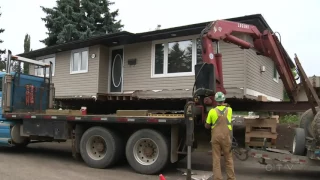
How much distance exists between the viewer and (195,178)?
7168 mm

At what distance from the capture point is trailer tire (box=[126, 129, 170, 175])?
25.1 feet

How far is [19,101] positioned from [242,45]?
734cm

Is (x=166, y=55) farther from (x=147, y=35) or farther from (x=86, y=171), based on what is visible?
(x=86, y=171)

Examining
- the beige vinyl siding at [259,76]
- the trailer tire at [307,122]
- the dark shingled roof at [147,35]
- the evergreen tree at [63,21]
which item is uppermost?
A: the evergreen tree at [63,21]

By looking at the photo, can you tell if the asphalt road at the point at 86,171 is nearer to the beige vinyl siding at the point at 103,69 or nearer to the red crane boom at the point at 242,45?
the red crane boom at the point at 242,45

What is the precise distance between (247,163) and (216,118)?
367 cm

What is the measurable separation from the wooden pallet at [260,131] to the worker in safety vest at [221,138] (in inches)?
159

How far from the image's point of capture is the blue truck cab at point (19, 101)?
10188 mm

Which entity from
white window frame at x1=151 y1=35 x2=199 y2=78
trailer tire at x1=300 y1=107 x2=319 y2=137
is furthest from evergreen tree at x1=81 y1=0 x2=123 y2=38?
trailer tire at x1=300 y1=107 x2=319 y2=137

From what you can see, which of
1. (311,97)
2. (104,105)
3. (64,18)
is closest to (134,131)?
(311,97)

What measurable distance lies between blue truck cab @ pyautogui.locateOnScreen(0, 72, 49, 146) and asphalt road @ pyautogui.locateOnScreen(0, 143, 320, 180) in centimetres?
69

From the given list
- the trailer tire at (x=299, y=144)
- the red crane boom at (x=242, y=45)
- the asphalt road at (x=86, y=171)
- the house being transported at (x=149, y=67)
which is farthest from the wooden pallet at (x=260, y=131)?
the trailer tire at (x=299, y=144)

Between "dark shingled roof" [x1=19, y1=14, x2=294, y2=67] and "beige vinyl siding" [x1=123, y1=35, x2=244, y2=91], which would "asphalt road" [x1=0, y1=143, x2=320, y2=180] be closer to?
"beige vinyl siding" [x1=123, y1=35, x2=244, y2=91]

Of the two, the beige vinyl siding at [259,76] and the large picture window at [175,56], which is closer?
the beige vinyl siding at [259,76]
